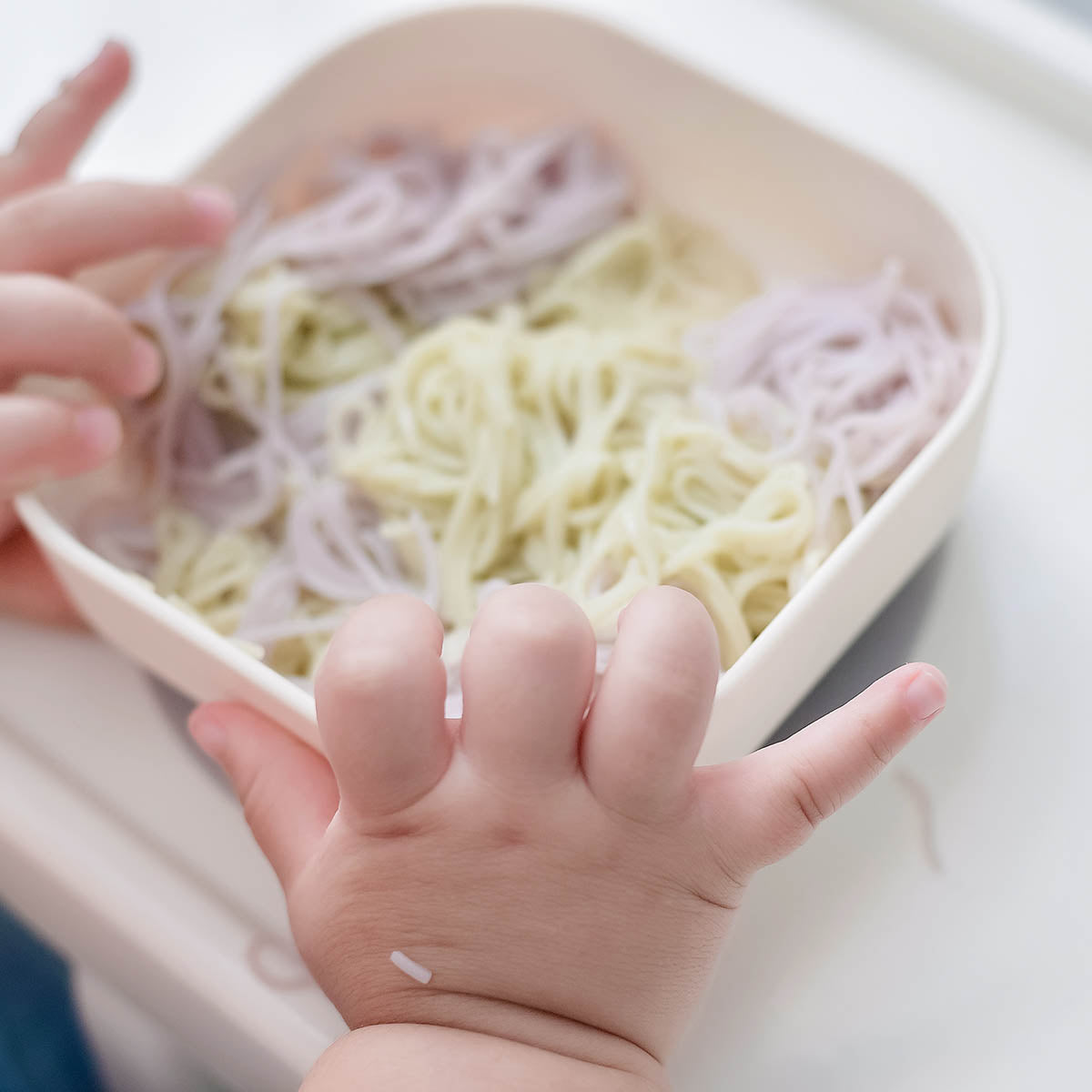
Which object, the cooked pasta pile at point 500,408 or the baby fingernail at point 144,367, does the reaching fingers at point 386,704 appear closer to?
the cooked pasta pile at point 500,408

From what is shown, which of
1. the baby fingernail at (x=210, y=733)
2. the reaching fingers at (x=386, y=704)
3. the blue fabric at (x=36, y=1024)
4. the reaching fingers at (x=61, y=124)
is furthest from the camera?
the blue fabric at (x=36, y=1024)

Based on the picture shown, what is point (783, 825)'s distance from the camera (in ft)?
1.30

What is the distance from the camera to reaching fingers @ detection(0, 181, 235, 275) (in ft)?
1.76

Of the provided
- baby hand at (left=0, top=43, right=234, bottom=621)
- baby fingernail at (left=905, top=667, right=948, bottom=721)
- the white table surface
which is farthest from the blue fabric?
baby fingernail at (left=905, top=667, right=948, bottom=721)

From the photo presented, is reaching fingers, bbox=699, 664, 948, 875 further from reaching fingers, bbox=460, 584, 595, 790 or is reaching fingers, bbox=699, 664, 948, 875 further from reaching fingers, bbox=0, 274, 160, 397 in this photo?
reaching fingers, bbox=0, 274, 160, 397

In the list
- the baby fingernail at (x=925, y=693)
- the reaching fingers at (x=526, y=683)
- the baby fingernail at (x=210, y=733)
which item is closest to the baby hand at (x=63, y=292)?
the baby fingernail at (x=210, y=733)

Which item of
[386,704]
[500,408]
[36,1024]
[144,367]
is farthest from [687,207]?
[36,1024]

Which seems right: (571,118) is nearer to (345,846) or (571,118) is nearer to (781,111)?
(781,111)

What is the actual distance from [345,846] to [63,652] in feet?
0.79

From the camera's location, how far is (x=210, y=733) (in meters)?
0.48

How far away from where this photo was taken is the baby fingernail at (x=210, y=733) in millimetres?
480

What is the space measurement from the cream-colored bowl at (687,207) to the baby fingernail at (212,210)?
0.05 metres

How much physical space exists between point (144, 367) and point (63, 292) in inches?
2.0

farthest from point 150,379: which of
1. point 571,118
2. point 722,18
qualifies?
point 722,18
